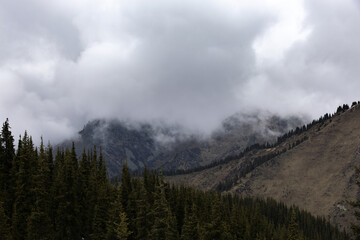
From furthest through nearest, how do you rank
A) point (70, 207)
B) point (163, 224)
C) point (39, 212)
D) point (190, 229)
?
point (190, 229), point (163, 224), point (70, 207), point (39, 212)

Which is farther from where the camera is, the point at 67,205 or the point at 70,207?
the point at 70,207

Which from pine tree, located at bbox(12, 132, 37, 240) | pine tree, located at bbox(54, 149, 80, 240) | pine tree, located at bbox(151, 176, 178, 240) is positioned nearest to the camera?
pine tree, located at bbox(12, 132, 37, 240)

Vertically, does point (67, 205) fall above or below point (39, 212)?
above

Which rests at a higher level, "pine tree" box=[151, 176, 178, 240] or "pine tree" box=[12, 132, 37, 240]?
"pine tree" box=[12, 132, 37, 240]

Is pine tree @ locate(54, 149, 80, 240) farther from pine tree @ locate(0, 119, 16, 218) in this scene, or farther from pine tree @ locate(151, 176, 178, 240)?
pine tree @ locate(151, 176, 178, 240)

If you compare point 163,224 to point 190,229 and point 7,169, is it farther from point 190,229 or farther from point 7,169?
point 7,169

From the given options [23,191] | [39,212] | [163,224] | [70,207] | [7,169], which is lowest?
[163,224]

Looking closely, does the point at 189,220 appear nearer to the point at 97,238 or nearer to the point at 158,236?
the point at 158,236

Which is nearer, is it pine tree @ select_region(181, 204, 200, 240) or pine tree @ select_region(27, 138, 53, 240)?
pine tree @ select_region(27, 138, 53, 240)

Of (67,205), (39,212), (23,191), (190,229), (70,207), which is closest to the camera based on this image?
(39,212)

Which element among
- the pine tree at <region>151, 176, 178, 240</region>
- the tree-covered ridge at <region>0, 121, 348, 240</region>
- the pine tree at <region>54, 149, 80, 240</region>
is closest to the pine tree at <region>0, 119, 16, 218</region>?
the tree-covered ridge at <region>0, 121, 348, 240</region>

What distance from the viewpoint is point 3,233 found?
5000 centimetres

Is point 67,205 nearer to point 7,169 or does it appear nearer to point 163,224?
point 7,169

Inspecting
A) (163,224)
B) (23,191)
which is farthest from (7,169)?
(163,224)
